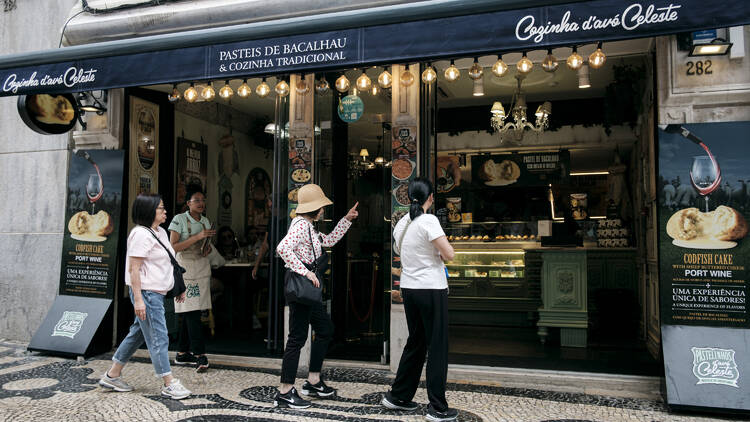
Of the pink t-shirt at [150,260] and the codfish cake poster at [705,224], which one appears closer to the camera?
the codfish cake poster at [705,224]

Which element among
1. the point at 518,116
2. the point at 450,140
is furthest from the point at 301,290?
the point at 450,140

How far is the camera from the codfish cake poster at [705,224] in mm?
4703

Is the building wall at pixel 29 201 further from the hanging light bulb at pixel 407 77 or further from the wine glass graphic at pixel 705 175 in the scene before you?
the wine glass graphic at pixel 705 175

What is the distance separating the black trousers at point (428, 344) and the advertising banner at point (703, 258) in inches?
75.4

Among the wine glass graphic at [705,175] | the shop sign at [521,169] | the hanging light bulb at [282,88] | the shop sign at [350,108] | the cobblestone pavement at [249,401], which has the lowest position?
Result: the cobblestone pavement at [249,401]

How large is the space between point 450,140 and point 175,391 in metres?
6.92

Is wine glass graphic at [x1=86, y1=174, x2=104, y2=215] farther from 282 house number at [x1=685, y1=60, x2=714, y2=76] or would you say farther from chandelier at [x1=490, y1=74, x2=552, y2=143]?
282 house number at [x1=685, y1=60, x2=714, y2=76]

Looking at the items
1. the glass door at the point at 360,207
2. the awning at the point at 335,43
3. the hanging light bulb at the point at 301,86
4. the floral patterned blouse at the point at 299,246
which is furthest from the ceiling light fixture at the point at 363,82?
the floral patterned blouse at the point at 299,246

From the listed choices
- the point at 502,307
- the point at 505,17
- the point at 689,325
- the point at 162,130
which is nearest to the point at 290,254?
the point at 505,17

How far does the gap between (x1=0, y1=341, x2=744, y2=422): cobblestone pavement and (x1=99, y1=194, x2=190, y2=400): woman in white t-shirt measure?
0.97 feet

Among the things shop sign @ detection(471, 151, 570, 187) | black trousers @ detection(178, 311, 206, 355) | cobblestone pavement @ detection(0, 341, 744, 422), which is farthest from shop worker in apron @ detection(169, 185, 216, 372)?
shop sign @ detection(471, 151, 570, 187)

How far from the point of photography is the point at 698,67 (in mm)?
5070

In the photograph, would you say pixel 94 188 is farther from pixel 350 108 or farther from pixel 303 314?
pixel 303 314

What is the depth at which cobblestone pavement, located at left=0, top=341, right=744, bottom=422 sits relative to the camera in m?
4.42
